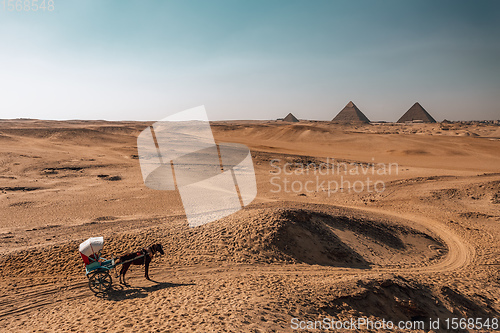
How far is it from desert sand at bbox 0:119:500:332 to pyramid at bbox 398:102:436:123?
3722 inches

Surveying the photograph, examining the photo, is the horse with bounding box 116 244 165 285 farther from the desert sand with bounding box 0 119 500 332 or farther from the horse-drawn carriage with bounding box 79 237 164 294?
the desert sand with bounding box 0 119 500 332

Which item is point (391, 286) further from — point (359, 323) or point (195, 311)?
point (195, 311)

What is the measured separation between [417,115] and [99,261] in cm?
11925

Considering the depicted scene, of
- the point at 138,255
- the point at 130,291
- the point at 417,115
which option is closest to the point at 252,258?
the point at 138,255

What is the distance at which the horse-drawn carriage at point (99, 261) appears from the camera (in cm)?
676

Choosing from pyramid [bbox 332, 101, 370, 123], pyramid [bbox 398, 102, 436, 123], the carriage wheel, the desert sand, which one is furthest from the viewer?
pyramid [bbox 332, 101, 370, 123]

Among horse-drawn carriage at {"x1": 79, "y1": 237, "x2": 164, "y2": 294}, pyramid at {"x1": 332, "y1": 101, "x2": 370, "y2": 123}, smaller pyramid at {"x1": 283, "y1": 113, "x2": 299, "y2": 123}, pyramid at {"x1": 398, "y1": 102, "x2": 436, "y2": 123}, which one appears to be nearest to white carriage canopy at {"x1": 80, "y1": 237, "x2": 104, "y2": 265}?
horse-drawn carriage at {"x1": 79, "y1": 237, "x2": 164, "y2": 294}

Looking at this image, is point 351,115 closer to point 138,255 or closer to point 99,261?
point 138,255

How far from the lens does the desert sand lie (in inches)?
240

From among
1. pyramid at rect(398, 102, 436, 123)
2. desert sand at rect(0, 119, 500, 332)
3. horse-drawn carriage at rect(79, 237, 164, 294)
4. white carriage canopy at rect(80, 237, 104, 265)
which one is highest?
pyramid at rect(398, 102, 436, 123)

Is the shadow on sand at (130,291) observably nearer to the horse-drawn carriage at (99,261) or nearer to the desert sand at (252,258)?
the desert sand at (252,258)

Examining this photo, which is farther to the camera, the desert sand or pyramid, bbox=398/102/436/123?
pyramid, bbox=398/102/436/123

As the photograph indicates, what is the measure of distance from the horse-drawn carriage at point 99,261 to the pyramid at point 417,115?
380 ft

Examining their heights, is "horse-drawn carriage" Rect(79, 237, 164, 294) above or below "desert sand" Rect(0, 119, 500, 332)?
above
